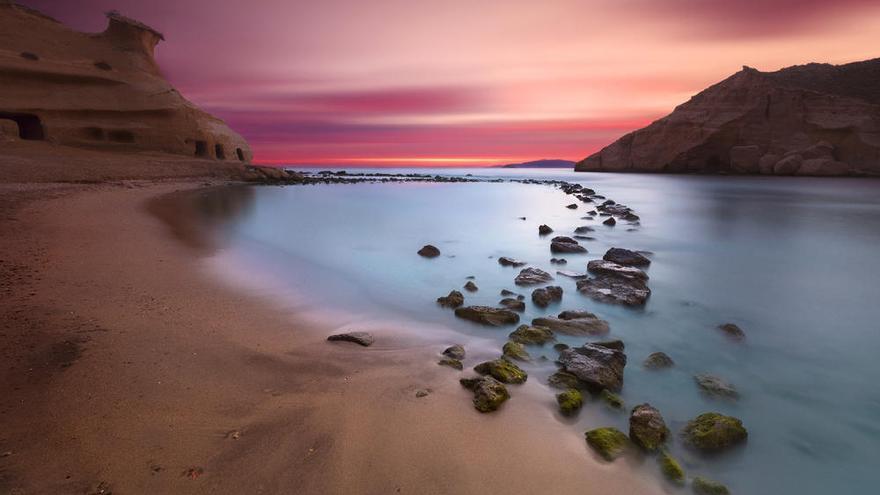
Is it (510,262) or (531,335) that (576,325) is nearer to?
(531,335)

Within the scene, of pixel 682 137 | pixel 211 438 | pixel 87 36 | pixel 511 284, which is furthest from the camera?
pixel 682 137

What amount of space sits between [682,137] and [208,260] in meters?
82.2

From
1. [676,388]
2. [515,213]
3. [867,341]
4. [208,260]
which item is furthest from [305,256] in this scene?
[515,213]

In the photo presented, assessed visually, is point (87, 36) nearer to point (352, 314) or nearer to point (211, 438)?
point (352, 314)

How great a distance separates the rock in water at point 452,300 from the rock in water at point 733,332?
13.6ft

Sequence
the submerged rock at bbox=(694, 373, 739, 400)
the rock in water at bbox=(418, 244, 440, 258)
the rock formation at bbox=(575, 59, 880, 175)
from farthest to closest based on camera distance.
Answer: the rock formation at bbox=(575, 59, 880, 175), the rock in water at bbox=(418, 244, 440, 258), the submerged rock at bbox=(694, 373, 739, 400)

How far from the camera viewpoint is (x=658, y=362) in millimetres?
5078

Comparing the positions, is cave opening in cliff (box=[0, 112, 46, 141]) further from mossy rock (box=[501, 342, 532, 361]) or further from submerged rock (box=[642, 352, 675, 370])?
submerged rock (box=[642, 352, 675, 370])

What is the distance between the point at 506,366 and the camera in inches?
174

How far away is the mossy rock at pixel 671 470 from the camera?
3049 mm

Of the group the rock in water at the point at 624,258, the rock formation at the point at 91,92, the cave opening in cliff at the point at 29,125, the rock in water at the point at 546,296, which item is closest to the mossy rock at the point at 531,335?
the rock in water at the point at 546,296

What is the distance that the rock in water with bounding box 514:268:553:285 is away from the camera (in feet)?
28.1

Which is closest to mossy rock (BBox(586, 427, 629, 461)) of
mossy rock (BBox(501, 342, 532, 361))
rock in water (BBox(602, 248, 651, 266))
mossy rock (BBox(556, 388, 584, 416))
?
mossy rock (BBox(556, 388, 584, 416))

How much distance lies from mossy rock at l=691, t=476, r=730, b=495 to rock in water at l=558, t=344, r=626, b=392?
1.26 meters
